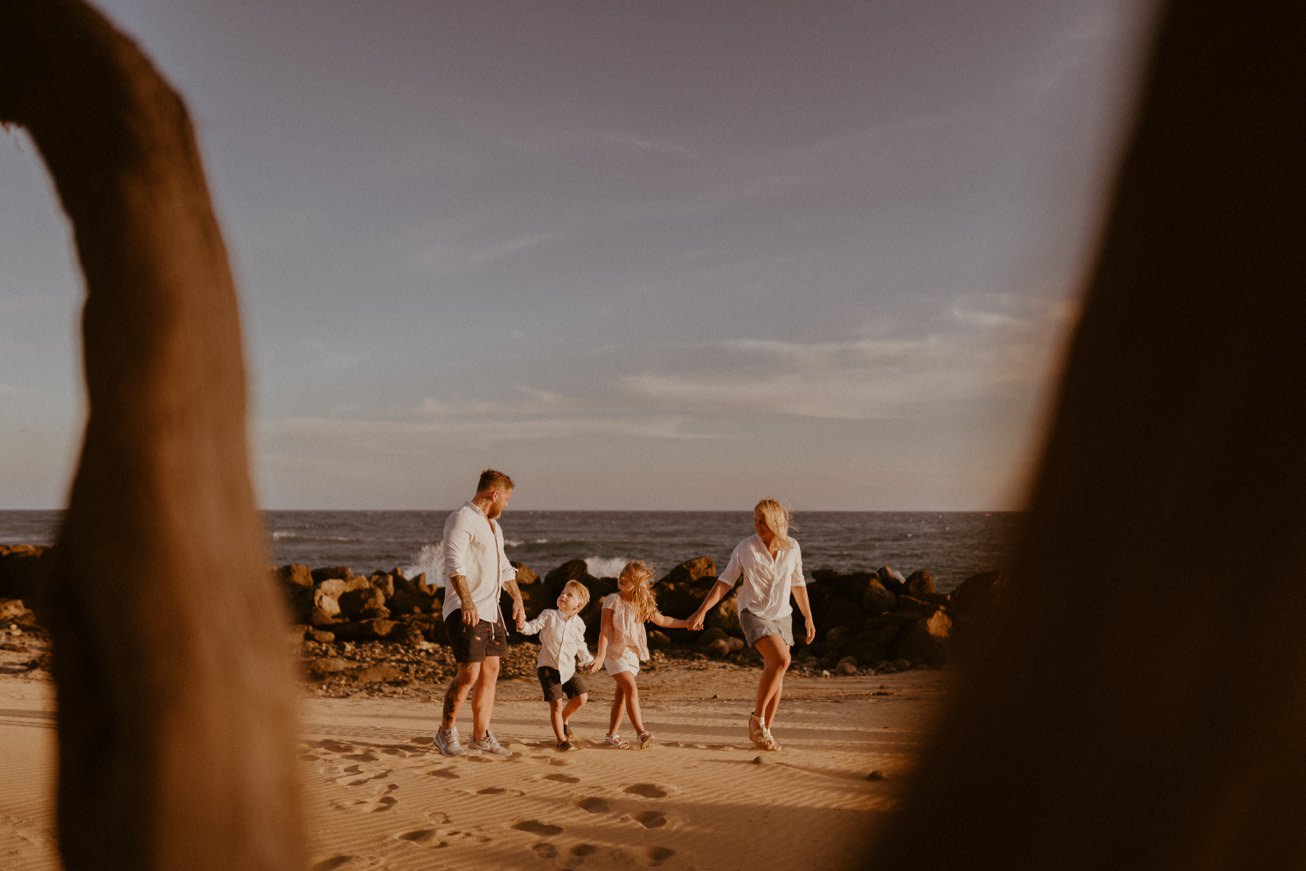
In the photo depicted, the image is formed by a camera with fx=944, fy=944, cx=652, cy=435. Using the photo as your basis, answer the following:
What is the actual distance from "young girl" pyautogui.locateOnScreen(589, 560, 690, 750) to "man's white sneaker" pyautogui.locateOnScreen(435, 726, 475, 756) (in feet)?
4.06

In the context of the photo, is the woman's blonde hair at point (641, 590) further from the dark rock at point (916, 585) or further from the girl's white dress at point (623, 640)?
the dark rock at point (916, 585)

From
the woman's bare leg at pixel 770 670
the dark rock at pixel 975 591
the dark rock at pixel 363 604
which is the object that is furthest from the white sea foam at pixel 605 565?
the dark rock at pixel 975 591

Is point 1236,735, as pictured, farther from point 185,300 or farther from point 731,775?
point 731,775

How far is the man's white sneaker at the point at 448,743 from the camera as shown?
746cm

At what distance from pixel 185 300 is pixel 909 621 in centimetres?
1626

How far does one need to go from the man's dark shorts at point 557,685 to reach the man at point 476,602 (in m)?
0.51

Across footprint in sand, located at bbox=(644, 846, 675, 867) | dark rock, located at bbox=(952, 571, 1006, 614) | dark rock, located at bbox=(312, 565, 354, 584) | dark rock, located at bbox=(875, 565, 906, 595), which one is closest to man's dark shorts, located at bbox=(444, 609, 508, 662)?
footprint in sand, located at bbox=(644, 846, 675, 867)

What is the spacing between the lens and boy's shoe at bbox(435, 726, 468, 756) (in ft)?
24.5

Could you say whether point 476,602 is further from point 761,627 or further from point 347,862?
point 347,862

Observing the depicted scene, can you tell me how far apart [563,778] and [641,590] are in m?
1.88

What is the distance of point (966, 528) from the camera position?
585mm

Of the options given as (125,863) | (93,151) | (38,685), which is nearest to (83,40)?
(93,151)

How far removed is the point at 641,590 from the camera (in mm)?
8125

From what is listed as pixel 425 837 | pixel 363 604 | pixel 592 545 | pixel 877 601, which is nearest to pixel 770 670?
pixel 425 837
